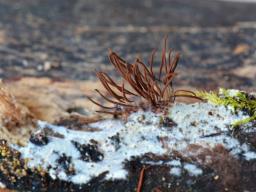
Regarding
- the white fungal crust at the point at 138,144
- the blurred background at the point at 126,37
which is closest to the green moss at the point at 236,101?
the white fungal crust at the point at 138,144

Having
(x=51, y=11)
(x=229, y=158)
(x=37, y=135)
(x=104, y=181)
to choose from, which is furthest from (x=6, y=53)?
(x=229, y=158)

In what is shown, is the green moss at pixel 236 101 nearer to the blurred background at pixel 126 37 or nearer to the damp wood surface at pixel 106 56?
the damp wood surface at pixel 106 56

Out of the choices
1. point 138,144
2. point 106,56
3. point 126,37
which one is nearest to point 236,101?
point 138,144

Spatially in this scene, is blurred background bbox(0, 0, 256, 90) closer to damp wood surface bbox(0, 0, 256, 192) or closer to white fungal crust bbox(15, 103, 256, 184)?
damp wood surface bbox(0, 0, 256, 192)

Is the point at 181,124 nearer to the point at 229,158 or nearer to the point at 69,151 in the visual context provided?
the point at 229,158

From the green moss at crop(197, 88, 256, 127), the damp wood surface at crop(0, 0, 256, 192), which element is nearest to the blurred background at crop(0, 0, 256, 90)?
the damp wood surface at crop(0, 0, 256, 192)
